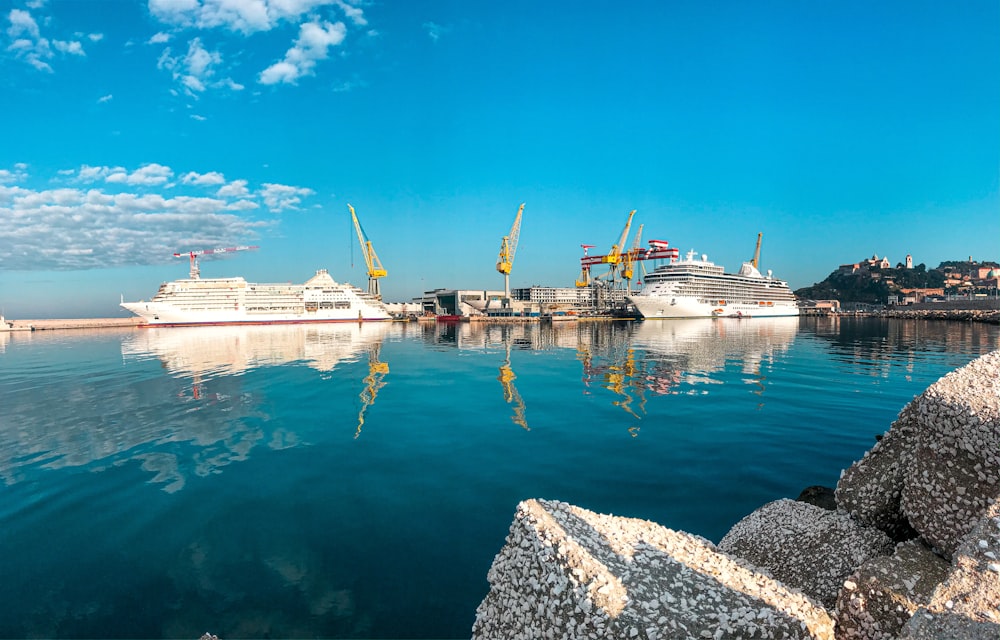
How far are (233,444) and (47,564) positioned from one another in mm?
6363

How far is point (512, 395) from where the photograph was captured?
21.3 meters

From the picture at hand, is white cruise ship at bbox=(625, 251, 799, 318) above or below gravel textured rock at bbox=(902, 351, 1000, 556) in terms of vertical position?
above

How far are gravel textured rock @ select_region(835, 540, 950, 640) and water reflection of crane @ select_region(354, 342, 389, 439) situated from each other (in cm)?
1307

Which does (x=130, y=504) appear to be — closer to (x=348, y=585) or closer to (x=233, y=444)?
(x=233, y=444)

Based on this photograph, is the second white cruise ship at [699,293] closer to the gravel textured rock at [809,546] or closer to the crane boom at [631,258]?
the crane boom at [631,258]

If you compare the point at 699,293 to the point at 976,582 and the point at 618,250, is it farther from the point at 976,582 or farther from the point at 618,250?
the point at 976,582

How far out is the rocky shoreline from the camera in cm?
320

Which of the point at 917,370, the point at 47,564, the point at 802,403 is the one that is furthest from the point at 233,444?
the point at 917,370

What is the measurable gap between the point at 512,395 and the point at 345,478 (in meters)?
11.1

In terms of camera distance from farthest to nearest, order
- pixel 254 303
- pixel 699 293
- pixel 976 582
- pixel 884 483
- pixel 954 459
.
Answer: pixel 699 293 → pixel 254 303 → pixel 884 483 → pixel 954 459 → pixel 976 582

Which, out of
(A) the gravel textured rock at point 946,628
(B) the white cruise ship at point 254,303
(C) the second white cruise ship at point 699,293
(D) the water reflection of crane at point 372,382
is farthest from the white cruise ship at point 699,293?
(A) the gravel textured rock at point 946,628

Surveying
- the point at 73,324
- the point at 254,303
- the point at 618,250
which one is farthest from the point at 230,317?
the point at 618,250

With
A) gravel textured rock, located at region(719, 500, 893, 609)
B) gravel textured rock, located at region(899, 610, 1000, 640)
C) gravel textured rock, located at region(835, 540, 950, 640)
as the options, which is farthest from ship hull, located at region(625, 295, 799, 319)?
gravel textured rock, located at region(899, 610, 1000, 640)

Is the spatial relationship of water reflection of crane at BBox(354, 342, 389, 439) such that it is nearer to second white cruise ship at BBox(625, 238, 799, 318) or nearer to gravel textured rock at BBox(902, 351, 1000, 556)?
gravel textured rock at BBox(902, 351, 1000, 556)
